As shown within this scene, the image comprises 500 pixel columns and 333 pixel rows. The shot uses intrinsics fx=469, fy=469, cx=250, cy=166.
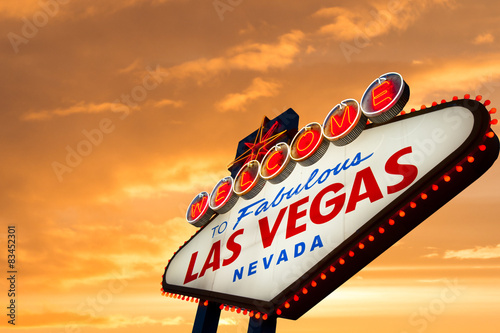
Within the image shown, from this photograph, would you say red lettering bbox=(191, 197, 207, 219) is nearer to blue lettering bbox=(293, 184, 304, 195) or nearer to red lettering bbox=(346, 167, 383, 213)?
blue lettering bbox=(293, 184, 304, 195)

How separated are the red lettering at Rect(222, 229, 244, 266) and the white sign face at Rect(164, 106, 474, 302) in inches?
1.3

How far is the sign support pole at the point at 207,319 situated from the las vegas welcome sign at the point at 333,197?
346mm

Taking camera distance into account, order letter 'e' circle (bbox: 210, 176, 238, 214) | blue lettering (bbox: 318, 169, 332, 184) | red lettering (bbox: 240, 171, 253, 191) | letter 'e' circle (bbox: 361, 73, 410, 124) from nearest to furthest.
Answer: letter 'e' circle (bbox: 361, 73, 410, 124) → blue lettering (bbox: 318, 169, 332, 184) → red lettering (bbox: 240, 171, 253, 191) → letter 'e' circle (bbox: 210, 176, 238, 214)

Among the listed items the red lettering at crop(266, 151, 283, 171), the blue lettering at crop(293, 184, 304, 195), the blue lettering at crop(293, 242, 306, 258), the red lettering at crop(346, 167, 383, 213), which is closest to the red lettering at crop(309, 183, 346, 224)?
the red lettering at crop(346, 167, 383, 213)

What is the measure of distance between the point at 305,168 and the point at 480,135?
4.42 m

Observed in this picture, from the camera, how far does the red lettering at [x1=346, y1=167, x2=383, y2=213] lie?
371 inches

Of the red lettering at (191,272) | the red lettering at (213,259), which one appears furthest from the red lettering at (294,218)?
the red lettering at (191,272)

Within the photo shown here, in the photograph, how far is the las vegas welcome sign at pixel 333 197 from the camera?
874 centimetres

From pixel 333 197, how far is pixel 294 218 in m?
1.13

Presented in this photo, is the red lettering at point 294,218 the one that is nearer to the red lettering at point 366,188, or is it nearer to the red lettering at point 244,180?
the red lettering at point 366,188

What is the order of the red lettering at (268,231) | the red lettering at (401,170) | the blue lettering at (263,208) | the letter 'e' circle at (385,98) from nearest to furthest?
the red lettering at (401,170)
the letter 'e' circle at (385,98)
the red lettering at (268,231)
the blue lettering at (263,208)

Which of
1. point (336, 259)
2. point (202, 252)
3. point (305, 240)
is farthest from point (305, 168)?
point (202, 252)

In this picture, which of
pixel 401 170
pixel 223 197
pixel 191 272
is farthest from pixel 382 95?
pixel 191 272

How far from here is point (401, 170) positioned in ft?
30.3
